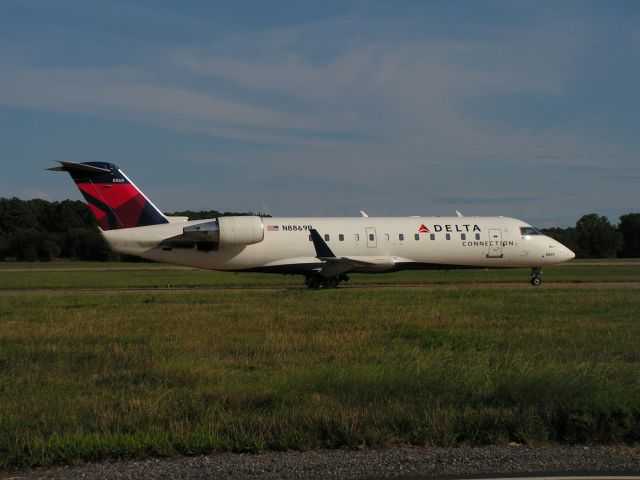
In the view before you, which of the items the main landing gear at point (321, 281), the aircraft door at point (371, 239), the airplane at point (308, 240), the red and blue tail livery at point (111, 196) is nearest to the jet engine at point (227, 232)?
the airplane at point (308, 240)

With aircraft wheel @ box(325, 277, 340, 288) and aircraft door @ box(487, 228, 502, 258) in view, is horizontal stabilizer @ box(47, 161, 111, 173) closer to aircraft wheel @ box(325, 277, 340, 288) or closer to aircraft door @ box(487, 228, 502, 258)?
aircraft wheel @ box(325, 277, 340, 288)

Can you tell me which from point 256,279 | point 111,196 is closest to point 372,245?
point 111,196

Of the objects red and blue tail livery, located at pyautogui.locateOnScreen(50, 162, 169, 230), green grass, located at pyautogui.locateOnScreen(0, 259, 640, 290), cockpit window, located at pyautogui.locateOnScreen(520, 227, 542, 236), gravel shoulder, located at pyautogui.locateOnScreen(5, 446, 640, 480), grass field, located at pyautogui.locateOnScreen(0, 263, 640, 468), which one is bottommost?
gravel shoulder, located at pyautogui.locateOnScreen(5, 446, 640, 480)

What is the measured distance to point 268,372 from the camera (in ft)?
33.1

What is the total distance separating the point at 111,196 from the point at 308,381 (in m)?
19.7

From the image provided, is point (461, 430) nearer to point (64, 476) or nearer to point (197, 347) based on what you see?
point (64, 476)

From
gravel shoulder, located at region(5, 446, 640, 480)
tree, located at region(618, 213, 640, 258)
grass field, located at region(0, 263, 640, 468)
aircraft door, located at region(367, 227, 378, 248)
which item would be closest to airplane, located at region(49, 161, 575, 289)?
aircraft door, located at region(367, 227, 378, 248)

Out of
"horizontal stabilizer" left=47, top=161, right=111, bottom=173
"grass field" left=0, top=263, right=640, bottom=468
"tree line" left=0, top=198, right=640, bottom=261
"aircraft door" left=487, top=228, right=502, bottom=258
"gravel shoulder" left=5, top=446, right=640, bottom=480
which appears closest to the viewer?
"gravel shoulder" left=5, top=446, right=640, bottom=480

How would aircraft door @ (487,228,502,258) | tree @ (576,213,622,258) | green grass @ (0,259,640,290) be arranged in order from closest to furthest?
aircraft door @ (487,228,502,258)
green grass @ (0,259,640,290)
tree @ (576,213,622,258)

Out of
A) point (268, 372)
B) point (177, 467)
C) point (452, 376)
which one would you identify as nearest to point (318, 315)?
point (268, 372)

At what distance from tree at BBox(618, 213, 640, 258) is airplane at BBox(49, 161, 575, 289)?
271 ft

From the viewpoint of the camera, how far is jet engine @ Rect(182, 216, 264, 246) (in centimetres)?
2728

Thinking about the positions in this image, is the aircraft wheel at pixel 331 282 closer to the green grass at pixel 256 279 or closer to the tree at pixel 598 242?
the green grass at pixel 256 279

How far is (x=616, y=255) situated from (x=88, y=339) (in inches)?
3924
